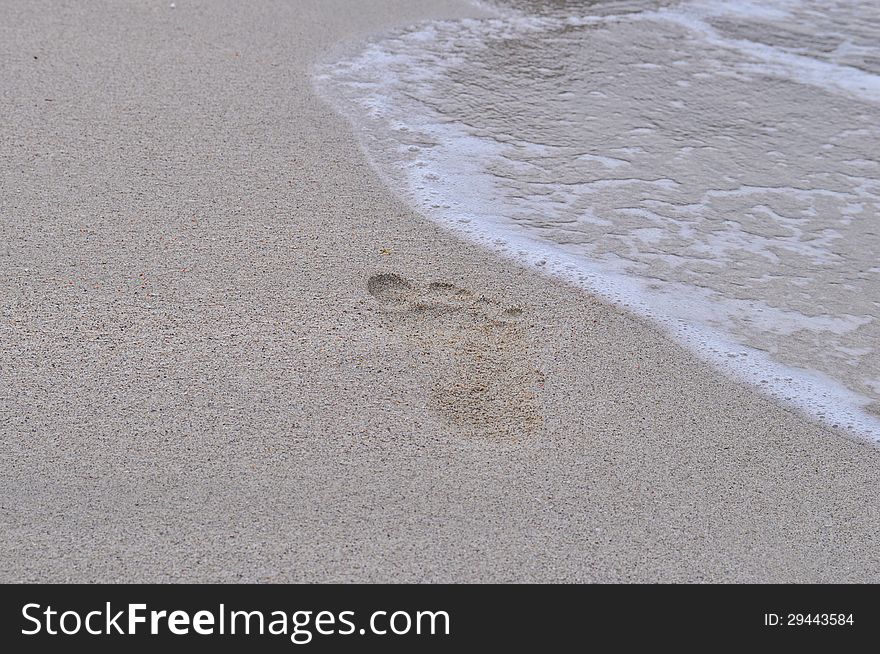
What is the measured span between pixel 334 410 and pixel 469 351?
419mm

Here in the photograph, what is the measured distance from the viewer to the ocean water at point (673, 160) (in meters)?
2.83

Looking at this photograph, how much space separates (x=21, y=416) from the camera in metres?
2.21

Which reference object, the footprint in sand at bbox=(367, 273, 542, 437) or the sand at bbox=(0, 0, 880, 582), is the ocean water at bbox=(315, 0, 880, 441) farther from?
the footprint in sand at bbox=(367, 273, 542, 437)

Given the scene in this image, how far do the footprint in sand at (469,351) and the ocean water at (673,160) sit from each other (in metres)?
0.38

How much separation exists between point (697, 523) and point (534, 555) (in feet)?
1.28

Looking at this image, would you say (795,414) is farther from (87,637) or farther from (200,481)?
(87,637)

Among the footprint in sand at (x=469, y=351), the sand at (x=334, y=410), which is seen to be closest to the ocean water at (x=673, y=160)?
the sand at (x=334, y=410)

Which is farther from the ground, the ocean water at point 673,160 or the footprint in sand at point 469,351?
the ocean water at point 673,160

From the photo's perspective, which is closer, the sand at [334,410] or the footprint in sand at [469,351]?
the sand at [334,410]

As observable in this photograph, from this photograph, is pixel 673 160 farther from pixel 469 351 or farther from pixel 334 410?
pixel 334 410

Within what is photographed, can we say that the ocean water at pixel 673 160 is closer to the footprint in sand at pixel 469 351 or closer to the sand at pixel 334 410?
the sand at pixel 334 410

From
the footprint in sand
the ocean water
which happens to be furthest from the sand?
the ocean water

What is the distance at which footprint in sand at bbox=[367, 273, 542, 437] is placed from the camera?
234 centimetres

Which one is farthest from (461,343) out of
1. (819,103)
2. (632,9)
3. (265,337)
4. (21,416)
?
(632,9)
